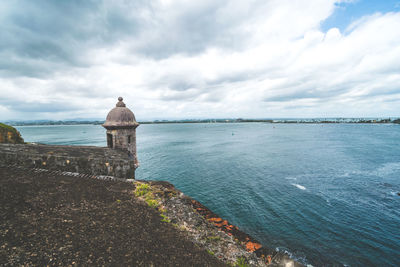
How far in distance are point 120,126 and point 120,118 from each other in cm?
73

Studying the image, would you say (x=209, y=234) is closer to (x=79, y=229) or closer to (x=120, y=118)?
(x=79, y=229)

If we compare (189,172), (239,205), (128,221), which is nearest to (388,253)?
(239,205)

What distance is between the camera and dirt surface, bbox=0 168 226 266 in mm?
4879

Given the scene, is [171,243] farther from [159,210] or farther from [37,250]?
[37,250]

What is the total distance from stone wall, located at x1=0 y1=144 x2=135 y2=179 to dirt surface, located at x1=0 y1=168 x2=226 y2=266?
867mm

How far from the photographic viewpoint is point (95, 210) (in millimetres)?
7383

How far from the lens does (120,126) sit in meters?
14.4

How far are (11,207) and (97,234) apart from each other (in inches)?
137

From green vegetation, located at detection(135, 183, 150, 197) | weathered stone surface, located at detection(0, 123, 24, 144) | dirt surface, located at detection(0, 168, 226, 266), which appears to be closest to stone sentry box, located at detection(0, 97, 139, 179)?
dirt surface, located at detection(0, 168, 226, 266)

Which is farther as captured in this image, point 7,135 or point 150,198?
point 7,135

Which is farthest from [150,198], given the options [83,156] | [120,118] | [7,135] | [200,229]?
[7,135]

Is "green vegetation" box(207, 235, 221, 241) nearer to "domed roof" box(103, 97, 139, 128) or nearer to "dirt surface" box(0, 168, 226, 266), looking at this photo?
"dirt surface" box(0, 168, 226, 266)

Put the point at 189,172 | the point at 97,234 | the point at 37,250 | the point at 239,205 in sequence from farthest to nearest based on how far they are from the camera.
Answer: the point at 189,172 → the point at 239,205 → the point at 97,234 → the point at 37,250

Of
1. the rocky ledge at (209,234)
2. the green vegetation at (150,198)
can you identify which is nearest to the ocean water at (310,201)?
the rocky ledge at (209,234)
